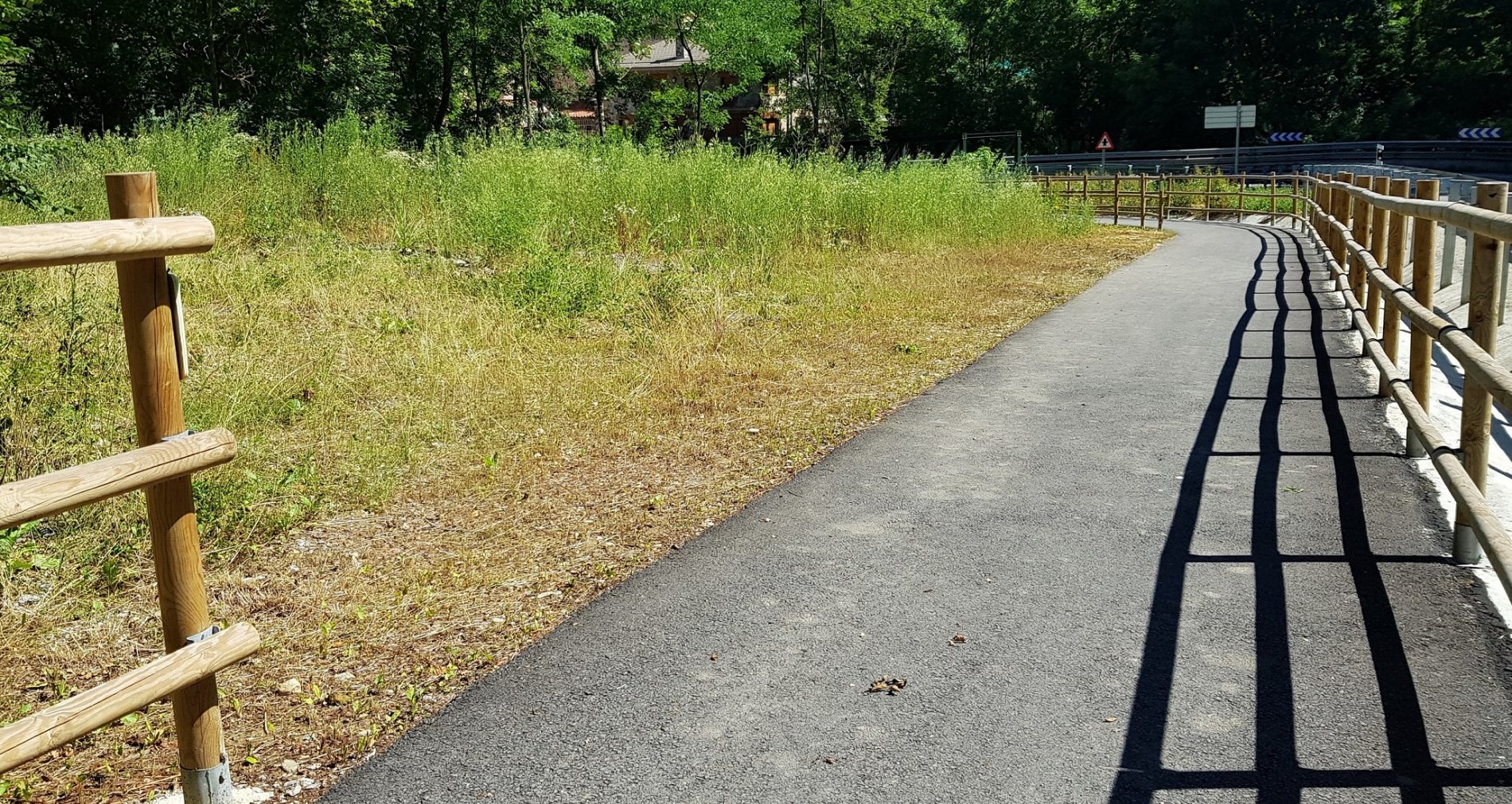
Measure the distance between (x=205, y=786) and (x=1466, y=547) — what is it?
466cm

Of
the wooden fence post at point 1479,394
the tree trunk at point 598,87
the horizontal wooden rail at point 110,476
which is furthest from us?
the tree trunk at point 598,87

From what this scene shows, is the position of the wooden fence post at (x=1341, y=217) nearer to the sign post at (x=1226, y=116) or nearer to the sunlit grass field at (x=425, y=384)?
the sunlit grass field at (x=425, y=384)

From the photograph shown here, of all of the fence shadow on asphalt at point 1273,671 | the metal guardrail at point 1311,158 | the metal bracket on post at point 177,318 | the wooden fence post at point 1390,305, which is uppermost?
the metal guardrail at point 1311,158

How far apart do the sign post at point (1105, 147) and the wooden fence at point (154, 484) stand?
1760 inches

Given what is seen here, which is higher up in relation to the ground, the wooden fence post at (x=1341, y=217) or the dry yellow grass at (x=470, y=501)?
the wooden fence post at (x=1341, y=217)

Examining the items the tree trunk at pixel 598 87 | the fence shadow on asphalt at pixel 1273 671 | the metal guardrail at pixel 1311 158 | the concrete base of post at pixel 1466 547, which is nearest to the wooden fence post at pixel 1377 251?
the fence shadow on asphalt at pixel 1273 671

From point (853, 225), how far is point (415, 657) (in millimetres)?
13815

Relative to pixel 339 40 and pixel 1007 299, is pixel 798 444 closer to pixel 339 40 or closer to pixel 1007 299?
pixel 1007 299

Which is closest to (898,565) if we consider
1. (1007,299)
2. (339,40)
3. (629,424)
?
(629,424)

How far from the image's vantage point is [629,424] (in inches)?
299

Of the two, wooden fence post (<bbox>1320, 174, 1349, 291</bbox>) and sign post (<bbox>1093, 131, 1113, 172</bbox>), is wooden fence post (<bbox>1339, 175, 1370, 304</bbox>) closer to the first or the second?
wooden fence post (<bbox>1320, 174, 1349, 291</bbox>)

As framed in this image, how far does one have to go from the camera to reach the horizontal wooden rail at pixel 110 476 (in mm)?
2648

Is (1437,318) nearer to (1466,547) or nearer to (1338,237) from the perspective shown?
(1466,547)

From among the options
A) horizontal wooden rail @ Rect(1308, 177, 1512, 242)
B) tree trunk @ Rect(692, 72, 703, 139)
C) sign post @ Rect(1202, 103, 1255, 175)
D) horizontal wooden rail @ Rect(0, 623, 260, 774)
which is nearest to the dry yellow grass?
horizontal wooden rail @ Rect(0, 623, 260, 774)
